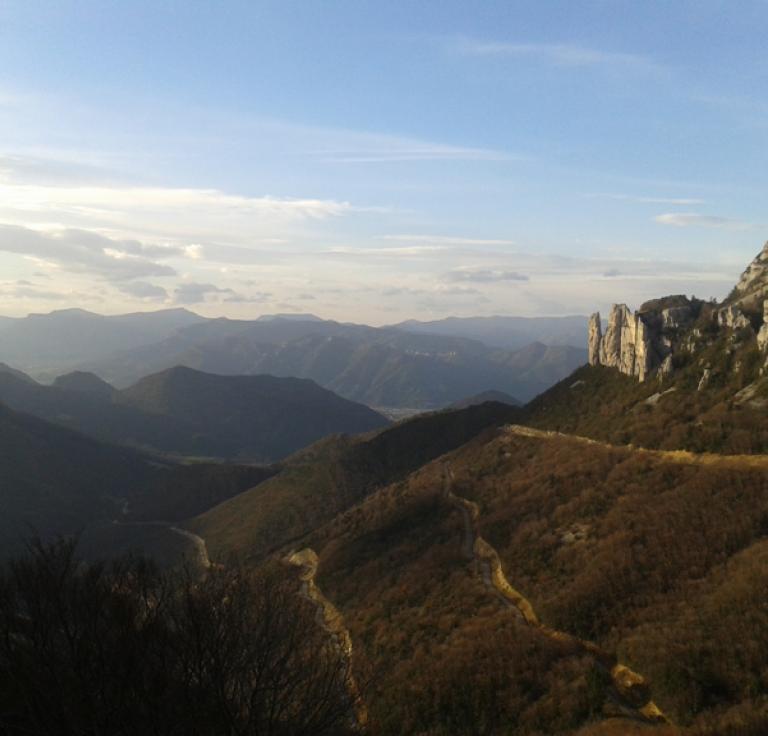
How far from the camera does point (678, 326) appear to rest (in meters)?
74.6

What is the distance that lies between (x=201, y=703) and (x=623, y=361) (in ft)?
235

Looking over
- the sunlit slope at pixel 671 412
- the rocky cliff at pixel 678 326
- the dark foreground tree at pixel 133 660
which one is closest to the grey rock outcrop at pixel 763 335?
the rocky cliff at pixel 678 326

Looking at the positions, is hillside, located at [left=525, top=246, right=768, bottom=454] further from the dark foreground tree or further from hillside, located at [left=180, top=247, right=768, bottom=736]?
the dark foreground tree

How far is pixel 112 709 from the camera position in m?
18.5

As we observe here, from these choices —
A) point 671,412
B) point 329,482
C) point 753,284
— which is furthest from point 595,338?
point 329,482

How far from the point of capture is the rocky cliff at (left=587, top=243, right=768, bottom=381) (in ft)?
210

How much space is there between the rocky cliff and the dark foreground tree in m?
54.9

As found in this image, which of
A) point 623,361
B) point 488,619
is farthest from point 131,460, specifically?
point 488,619

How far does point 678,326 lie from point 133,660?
239 feet

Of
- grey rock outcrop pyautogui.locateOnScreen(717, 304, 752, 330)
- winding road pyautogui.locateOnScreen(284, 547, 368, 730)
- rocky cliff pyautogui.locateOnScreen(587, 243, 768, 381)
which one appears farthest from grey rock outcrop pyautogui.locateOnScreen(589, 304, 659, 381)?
winding road pyautogui.locateOnScreen(284, 547, 368, 730)

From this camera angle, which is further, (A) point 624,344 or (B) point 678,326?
(A) point 624,344

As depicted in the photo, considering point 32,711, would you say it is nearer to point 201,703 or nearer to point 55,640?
point 55,640

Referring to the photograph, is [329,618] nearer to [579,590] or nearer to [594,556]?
[579,590]

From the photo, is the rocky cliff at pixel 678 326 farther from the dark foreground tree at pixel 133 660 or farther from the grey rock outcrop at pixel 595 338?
the dark foreground tree at pixel 133 660
